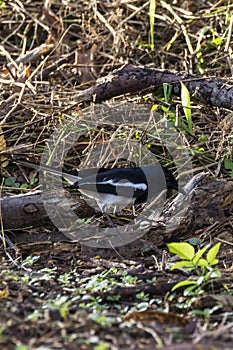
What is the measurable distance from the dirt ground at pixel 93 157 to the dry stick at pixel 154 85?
0.12 metres

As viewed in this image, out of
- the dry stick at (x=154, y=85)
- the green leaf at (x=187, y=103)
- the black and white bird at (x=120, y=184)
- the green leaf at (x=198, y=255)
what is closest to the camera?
the green leaf at (x=198, y=255)

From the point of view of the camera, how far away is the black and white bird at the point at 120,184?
4.45 m

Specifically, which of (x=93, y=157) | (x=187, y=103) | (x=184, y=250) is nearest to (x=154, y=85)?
(x=187, y=103)

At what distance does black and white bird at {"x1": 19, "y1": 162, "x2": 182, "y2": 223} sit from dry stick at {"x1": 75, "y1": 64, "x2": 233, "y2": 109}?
3.24 feet

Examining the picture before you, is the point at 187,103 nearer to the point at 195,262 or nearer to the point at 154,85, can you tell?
the point at 154,85

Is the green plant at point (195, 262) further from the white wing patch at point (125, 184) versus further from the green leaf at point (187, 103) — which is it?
the green leaf at point (187, 103)

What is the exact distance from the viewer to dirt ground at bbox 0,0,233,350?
9.04 ft

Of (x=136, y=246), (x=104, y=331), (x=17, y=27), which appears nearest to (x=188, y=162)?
(x=136, y=246)

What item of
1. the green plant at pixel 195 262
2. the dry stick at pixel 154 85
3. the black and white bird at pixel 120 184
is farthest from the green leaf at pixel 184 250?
the dry stick at pixel 154 85

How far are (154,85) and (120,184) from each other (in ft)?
4.64

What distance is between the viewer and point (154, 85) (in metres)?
5.63

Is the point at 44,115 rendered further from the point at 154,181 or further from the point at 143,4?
the point at 143,4

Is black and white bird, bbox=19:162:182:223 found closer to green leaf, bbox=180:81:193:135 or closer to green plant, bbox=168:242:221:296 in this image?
green leaf, bbox=180:81:193:135

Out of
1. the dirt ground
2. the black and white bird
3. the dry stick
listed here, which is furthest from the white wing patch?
the dry stick
